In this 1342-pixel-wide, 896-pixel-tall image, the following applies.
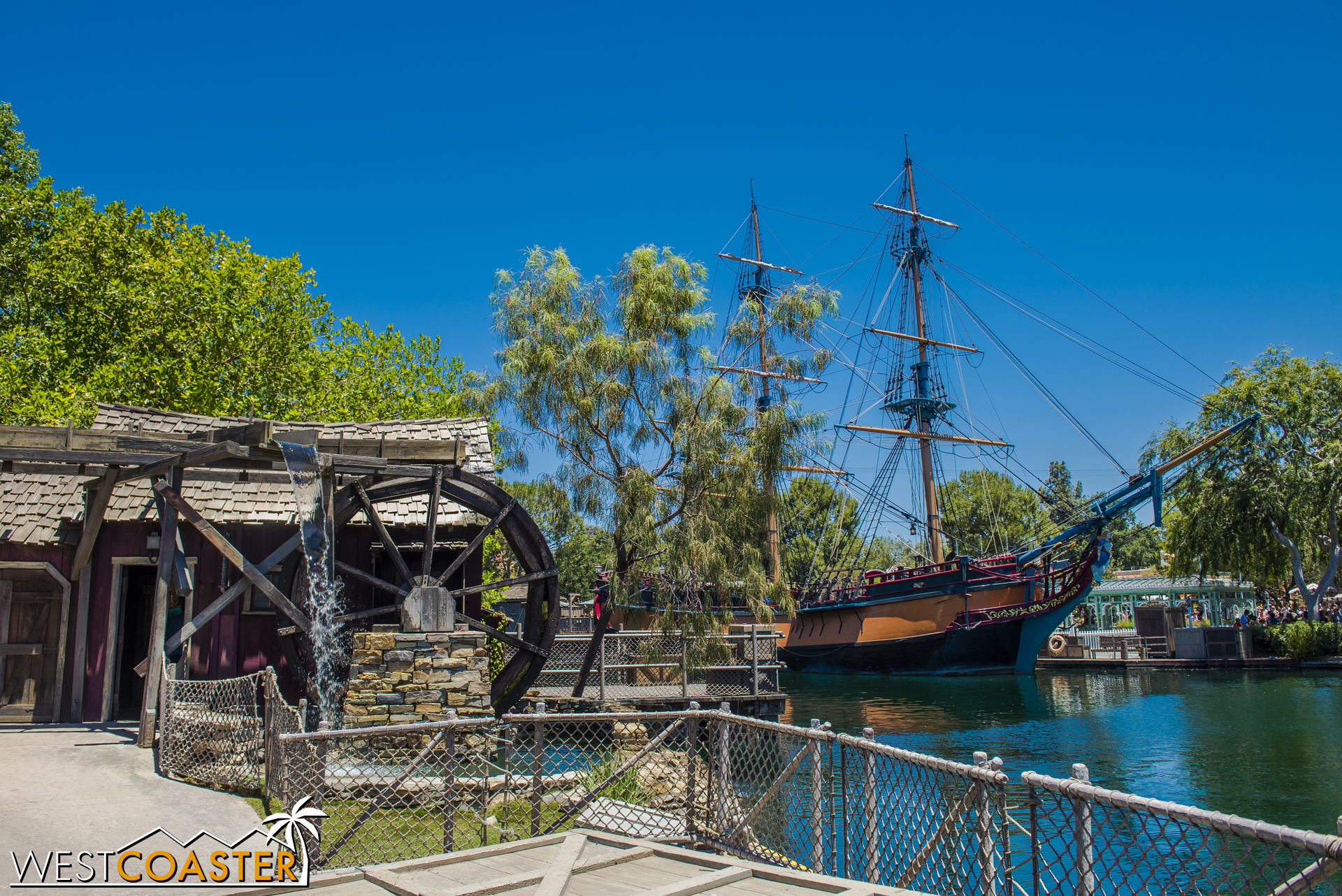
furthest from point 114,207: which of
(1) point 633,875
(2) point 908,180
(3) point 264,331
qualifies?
(2) point 908,180

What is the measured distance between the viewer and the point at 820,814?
5.43 m

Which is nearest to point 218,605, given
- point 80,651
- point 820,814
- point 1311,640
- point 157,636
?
point 157,636

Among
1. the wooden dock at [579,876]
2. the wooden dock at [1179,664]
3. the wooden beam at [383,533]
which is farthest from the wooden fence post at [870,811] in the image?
the wooden dock at [1179,664]

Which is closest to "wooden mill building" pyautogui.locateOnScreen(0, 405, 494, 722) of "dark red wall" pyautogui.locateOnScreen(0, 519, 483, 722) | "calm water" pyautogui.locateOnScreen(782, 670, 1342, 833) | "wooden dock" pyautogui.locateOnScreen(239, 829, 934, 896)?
"dark red wall" pyautogui.locateOnScreen(0, 519, 483, 722)

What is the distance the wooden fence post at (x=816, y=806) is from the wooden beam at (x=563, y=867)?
1367 millimetres

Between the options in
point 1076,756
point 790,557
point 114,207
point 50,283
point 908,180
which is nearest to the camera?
point 1076,756

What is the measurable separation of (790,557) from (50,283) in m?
40.5

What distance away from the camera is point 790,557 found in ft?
180

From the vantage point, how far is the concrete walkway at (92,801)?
18.4 feet

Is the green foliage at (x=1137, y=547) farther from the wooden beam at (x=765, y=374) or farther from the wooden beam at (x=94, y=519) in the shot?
the wooden beam at (x=94, y=519)

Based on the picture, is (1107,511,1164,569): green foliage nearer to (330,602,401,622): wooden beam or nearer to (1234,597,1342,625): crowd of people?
(1234,597,1342,625): crowd of people

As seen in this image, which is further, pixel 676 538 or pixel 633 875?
pixel 676 538

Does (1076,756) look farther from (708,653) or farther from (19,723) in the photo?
(19,723)

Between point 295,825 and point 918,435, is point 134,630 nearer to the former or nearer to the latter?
point 295,825
